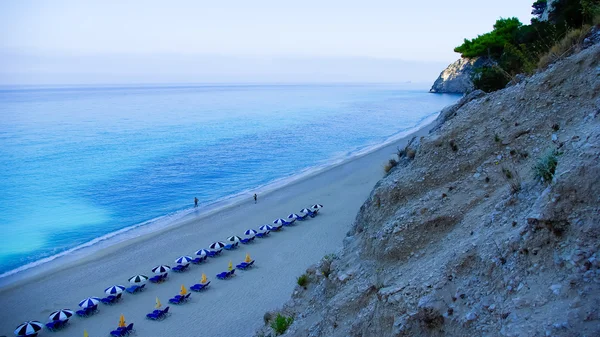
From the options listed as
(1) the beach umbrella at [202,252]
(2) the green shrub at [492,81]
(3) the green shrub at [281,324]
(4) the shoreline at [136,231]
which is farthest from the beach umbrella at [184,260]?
(2) the green shrub at [492,81]

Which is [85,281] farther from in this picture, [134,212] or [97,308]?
[134,212]

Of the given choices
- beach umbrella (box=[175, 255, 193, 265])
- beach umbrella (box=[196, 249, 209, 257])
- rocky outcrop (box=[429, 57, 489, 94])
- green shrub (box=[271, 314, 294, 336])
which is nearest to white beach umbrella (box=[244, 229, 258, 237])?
beach umbrella (box=[196, 249, 209, 257])

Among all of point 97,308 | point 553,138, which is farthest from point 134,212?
point 553,138

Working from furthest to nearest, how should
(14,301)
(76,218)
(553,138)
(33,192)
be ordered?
(33,192) → (76,218) → (14,301) → (553,138)

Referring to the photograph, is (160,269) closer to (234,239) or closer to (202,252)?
(202,252)

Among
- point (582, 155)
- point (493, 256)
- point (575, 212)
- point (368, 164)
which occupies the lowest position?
point (368, 164)

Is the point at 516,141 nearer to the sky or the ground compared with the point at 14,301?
A: nearer to the sky

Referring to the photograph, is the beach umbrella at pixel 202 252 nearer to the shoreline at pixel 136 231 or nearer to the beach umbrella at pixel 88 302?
the beach umbrella at pixel 88 302

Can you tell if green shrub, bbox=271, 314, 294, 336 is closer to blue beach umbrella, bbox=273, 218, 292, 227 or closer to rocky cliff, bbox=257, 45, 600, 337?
rocky cliff, bbox=257, 45, 600, 337
